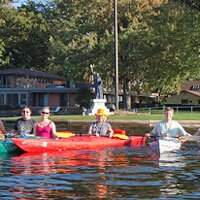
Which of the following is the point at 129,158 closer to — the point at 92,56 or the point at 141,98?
the point at 92,56

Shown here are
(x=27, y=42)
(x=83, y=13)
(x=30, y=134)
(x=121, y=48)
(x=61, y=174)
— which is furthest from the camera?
(x=27, y=42)

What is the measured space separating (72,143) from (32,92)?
52.2m

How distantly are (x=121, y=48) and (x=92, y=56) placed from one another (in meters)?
3.16

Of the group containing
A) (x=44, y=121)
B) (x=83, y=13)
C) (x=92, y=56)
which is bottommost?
(x=44, y=121)

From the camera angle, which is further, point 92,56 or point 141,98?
point 141,98

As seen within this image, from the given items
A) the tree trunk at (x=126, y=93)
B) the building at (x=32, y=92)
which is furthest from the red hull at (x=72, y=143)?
the building at (x=32, y=92)

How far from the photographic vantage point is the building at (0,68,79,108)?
70.4m

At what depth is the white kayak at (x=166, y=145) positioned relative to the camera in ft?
57.2

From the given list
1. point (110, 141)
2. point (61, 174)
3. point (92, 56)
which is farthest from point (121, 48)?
point (61, 174)

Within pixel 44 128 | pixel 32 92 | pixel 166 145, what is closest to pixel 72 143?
pixel 44 128

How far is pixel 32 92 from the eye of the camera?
7038 centimetres

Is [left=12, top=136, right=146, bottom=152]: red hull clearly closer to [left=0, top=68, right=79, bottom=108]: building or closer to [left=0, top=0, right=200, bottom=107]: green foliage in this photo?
[left=0, top=0, right=200, bottom=107]: green foliage

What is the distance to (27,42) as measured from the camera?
8350cm

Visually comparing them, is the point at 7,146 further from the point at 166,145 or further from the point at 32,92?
the point at 32,92
